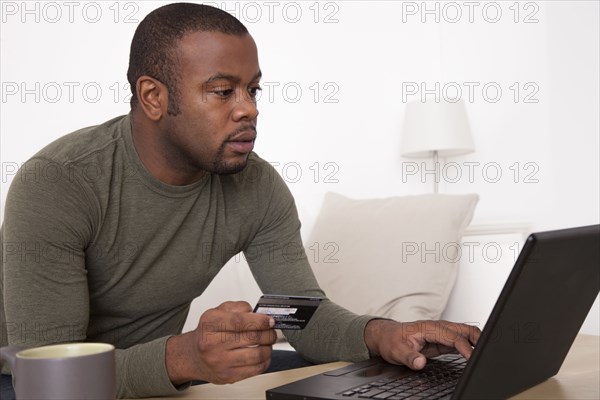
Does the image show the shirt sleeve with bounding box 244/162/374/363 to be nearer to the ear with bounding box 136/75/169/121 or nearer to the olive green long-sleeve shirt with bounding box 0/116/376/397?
the olive green long-sleeve shirt with bounding box 0/116/376/397

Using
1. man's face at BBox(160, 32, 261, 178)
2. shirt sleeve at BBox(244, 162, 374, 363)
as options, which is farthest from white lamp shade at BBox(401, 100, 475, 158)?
man's face at BBox(160, 32, 261, 178)

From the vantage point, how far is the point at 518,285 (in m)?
0.68

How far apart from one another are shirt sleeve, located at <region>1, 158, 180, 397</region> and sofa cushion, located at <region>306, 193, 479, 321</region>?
101cm

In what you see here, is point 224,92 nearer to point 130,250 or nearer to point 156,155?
point 156,155

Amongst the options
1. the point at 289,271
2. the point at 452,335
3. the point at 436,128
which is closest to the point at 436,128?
the point at 436,128

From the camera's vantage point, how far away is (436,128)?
109 inches

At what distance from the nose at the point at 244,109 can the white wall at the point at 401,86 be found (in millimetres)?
1239

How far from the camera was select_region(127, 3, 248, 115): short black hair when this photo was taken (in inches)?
49.9

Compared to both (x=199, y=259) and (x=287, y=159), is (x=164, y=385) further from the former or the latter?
(x=287, y=159)

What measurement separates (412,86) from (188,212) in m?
1.89

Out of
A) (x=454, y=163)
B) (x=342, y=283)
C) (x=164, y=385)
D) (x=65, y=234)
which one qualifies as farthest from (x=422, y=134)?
(x=164, y=385)

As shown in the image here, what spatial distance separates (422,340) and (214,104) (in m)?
0.53

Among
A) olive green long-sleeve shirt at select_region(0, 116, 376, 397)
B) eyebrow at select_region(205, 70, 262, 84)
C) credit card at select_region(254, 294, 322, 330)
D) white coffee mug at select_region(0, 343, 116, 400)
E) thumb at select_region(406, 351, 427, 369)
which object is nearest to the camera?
white coffee mug at select_region(0, 343, 116, 400)

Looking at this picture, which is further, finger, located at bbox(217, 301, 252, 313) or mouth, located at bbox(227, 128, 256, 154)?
mouth, located at bbox(227, 128, 256, 154)
